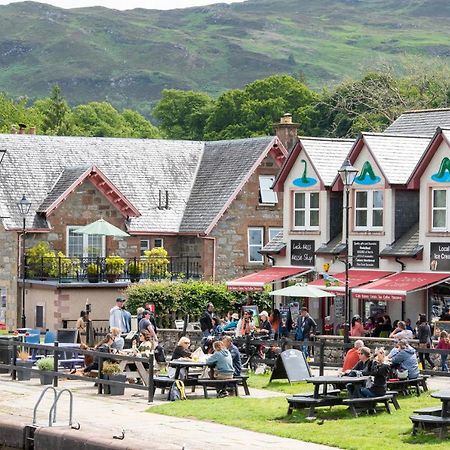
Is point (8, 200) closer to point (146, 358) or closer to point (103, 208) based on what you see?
point (103, 208)

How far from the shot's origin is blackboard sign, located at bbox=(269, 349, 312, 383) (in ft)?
114

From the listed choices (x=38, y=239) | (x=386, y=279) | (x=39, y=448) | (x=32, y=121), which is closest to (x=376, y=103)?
(x=38, y=239)

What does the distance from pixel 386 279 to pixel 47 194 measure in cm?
1743

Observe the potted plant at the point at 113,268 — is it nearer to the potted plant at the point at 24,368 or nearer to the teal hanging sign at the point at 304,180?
the teal hanging sign at the point at 304,180

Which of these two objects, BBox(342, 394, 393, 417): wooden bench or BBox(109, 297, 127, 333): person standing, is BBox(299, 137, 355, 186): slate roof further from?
BBox(342, 394, 393, 417): wooden bench

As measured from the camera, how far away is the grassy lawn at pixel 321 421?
85.1ft

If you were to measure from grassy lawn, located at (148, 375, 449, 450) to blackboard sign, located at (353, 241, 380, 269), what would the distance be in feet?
59.9

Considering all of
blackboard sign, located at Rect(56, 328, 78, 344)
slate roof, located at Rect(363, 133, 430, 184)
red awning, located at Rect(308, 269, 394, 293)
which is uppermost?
slate roof, located at Rect(363, 133, 430, 184)

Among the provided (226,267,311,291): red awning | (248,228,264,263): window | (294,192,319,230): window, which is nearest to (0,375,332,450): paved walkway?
(226,267,311,291): red awning

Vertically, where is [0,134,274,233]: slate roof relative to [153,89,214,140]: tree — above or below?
below

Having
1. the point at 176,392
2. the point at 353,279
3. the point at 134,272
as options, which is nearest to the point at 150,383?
the point at 176,392

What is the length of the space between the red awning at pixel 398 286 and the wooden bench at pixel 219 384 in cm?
1353

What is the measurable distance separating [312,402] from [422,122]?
28.5m

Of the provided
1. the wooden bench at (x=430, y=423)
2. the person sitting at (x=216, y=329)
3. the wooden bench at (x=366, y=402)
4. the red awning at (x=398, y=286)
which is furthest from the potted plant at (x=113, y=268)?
the wooden bench at (x=430, y=423)
